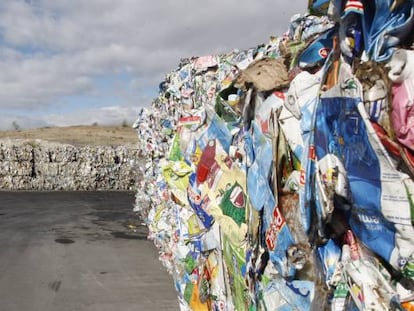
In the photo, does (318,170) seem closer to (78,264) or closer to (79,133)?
(78,264)

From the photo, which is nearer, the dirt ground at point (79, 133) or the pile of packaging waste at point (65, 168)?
the pile of packaging waste at point (65, 168)

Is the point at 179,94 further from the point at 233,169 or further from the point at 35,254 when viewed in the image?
the point at 35,254

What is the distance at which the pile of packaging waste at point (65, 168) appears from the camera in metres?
19.4

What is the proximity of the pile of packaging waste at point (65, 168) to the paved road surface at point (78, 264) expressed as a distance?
20.9 ft

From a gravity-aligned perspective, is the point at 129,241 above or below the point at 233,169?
below

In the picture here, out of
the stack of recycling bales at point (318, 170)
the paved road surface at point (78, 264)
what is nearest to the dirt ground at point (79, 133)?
the paved road surface at point (78, 264)

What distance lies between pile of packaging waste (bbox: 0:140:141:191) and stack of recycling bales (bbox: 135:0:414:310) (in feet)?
54.1

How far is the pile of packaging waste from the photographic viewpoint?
764 inches

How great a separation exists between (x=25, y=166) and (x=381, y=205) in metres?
19.6

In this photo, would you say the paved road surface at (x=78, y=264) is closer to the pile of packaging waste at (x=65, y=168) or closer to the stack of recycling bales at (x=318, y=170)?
the stack of recycling bales at (x=318, y=170)

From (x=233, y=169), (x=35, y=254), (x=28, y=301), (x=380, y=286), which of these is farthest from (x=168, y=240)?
(x=380, y=286)

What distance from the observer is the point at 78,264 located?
734 cm

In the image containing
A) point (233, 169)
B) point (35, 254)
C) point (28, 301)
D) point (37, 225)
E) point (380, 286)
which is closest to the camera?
point (380, 286)

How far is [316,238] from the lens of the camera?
1.96 meters
